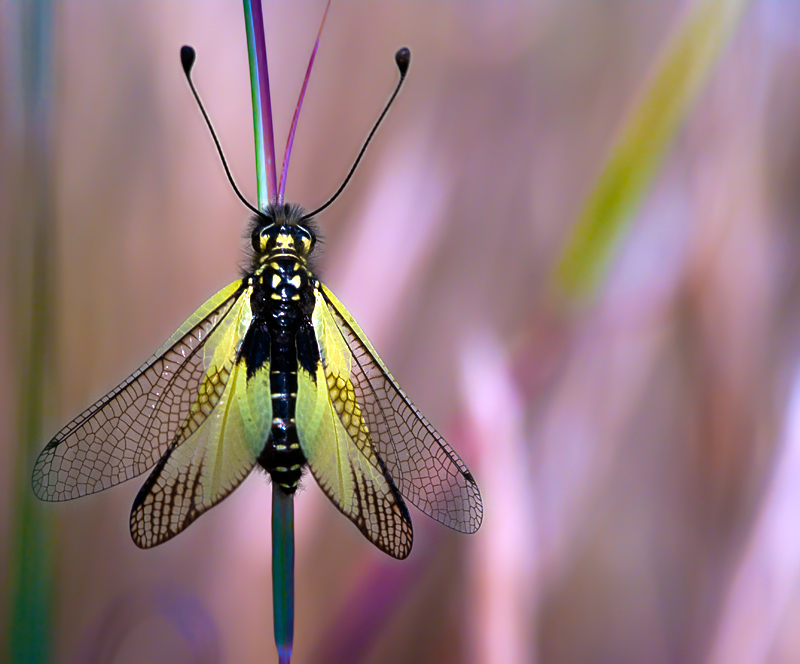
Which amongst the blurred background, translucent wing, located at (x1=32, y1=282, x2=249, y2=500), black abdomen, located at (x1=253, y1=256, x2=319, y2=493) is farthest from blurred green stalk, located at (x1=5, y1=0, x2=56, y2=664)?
black abdomen, located at (x1=253, y1=256, x2=319, y2=493)

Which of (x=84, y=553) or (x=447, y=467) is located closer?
(x=447, y=467)

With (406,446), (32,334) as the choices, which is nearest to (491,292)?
(406,446)

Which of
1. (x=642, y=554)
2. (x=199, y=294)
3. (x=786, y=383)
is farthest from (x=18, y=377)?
(x=786, y=383)

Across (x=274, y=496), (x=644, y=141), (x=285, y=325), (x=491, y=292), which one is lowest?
(x=274, y=496)

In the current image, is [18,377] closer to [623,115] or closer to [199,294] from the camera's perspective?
[199,294]

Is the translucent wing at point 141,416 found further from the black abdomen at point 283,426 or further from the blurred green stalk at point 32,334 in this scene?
the blurred green stalk at point 32,334

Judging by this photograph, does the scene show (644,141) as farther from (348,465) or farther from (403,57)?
(348,465)

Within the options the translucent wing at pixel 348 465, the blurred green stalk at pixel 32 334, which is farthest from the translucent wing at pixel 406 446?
the blurred green stalk at pixel 32 334

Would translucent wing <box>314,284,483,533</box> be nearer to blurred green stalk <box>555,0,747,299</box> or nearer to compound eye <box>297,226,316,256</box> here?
compound eye <box>297,226,316,256</box>
